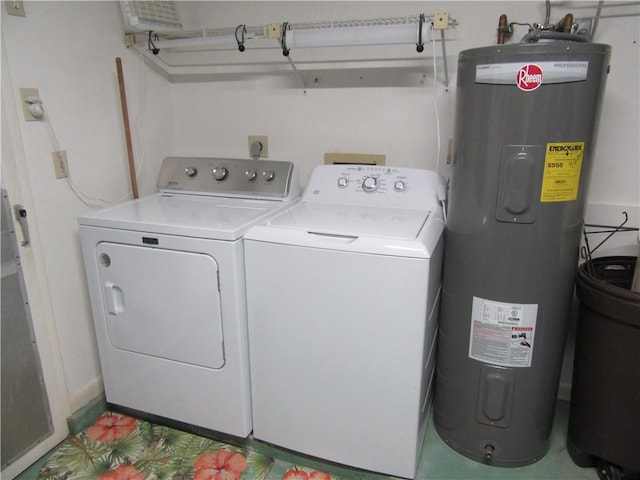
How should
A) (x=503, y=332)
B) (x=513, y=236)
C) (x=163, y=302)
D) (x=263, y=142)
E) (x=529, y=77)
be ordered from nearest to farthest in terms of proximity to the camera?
(x=529, y=77) < (x=513, y=236) < (x=503, y=332) < (x=163, y=302) < (x=263, y=142)

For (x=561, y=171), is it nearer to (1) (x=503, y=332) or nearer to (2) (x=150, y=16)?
(1) (x=503, y=332)

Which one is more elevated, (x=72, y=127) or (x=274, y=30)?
(x=274, y=30)

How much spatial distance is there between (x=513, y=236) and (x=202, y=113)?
1688 millimetres

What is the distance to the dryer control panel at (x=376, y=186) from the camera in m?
1.77

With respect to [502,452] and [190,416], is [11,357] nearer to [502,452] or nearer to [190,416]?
[190,416]

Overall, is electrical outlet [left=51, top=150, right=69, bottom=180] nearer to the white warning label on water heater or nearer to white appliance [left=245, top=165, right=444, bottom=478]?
white appliance [left=245, top=165, right=444, bottom=478]

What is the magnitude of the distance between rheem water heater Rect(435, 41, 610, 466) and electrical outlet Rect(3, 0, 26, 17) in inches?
59.2

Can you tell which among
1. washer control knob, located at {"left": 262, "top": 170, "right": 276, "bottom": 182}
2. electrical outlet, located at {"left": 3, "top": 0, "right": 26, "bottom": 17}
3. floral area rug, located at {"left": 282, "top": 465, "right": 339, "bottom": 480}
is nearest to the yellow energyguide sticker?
washer control knob, located at {"left": 262, "top": 170, "right": 276, "bottom": 182}

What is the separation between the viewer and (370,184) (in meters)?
1.81

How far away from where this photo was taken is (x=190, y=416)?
1.75 meters

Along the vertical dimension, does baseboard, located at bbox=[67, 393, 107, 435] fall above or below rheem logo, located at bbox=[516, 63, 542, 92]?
below

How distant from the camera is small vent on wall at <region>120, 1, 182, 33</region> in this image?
183cm

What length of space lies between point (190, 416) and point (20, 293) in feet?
2.57

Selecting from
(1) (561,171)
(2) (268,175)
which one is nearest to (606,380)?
(1) (561,171)
